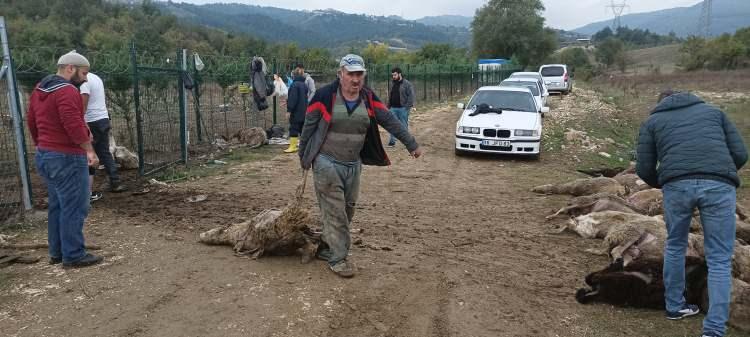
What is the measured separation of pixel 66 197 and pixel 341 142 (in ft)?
7.64

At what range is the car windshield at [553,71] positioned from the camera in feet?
96.5

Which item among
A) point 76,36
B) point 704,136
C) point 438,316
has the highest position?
point 76,36

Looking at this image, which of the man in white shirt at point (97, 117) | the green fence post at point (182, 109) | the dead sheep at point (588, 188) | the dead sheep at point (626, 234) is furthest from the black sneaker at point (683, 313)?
the green fence post at point (182, 109)

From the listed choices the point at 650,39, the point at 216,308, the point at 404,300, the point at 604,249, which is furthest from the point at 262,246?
the point at 650,39

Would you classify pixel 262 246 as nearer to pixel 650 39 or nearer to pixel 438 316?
pixel 438 316

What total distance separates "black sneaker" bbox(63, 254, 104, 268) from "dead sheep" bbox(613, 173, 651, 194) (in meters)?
6.65

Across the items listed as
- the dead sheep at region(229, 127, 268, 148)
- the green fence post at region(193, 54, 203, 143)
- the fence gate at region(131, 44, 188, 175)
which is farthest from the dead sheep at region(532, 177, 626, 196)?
the green fence post at region(193, 54, 203, 143)

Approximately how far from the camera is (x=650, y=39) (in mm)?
133125

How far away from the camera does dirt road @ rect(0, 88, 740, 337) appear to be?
3.99m

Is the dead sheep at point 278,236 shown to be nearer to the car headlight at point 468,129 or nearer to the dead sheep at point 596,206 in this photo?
the dead sheep at point 596,206

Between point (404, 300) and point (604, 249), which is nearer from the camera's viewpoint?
point (404, 300)

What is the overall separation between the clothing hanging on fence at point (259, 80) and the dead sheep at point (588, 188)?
262 inches

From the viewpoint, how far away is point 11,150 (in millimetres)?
6523

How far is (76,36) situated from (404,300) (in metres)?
53.6
